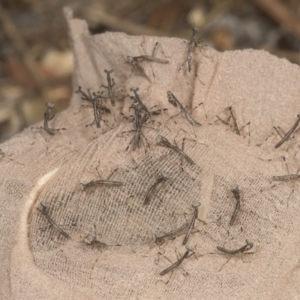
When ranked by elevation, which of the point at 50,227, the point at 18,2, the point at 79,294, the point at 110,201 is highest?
the point at 18,2

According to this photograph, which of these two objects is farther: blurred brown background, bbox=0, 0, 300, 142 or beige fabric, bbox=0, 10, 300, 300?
blurred brown background, bbox=0, 0, 300, 142

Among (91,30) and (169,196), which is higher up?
(91,30)

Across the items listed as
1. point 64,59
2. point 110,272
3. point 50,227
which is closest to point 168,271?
point 110,272

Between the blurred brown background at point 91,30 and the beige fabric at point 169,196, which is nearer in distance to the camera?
the beige fabric at point 169,196

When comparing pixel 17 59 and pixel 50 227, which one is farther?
pixel 17 59

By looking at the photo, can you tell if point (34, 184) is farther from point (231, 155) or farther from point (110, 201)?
A: point (231, 155)
